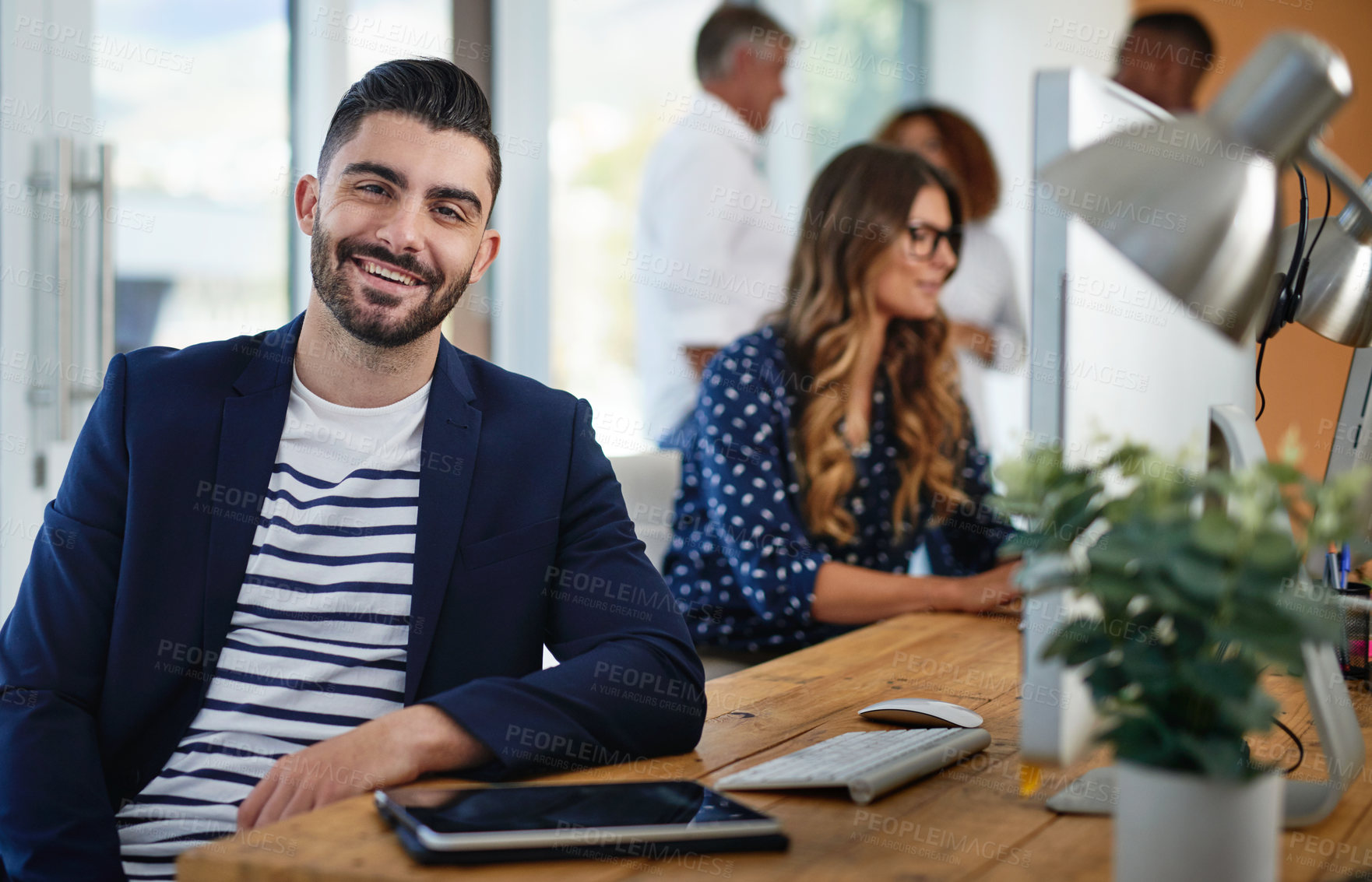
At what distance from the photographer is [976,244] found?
369 cm

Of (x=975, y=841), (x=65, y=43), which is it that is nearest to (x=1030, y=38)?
(x=65, y=43)

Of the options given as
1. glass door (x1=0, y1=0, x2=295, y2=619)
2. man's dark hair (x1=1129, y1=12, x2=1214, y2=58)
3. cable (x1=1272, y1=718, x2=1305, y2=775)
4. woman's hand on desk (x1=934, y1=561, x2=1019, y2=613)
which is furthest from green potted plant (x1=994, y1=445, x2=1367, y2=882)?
man's dark hair (x1=1129, y1=12, x2=1214, y2=58)

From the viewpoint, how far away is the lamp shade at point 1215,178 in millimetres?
747

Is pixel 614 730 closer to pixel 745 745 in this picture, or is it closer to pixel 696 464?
pixel 745 745

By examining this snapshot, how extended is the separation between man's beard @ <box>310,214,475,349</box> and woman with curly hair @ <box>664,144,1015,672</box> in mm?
708

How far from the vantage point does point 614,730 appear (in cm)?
107

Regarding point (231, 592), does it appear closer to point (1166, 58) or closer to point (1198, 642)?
point (1198, 642)

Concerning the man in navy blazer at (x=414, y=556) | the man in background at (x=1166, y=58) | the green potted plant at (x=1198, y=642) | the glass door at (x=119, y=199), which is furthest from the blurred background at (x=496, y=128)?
the green potted plant at (x=1198, y=642)

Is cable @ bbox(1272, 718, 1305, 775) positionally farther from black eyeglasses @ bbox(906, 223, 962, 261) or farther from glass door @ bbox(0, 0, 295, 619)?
glass door @ bbox(0, 0, 295, 619)

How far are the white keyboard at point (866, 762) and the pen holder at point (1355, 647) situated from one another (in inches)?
22.8

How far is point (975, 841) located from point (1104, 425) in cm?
31

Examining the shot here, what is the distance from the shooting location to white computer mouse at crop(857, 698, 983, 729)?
1168mm

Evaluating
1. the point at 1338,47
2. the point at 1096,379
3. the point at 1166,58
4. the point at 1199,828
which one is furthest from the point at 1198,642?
the point at 1166,58

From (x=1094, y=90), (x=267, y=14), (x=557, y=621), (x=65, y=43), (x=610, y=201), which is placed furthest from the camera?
(x=610, y=201)
